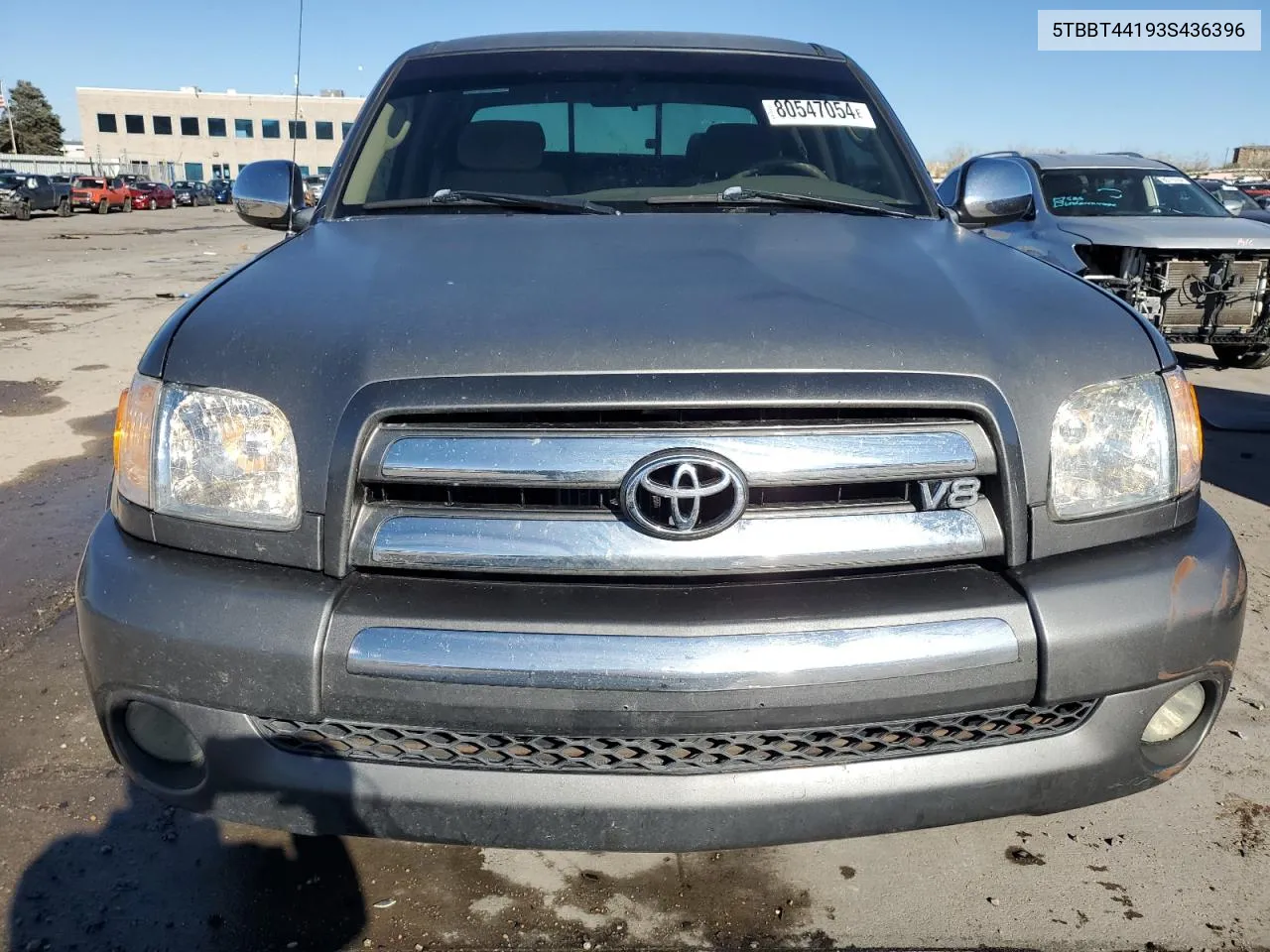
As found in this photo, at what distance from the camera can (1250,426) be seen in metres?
6.42

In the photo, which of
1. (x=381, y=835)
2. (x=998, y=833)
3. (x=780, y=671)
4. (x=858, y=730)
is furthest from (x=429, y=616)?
(x=998, y=833)

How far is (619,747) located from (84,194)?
43.5m

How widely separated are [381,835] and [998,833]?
1507 millimetres

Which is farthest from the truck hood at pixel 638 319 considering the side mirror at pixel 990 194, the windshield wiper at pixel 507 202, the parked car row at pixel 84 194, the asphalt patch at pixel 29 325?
the parked car row at pixel 84 194

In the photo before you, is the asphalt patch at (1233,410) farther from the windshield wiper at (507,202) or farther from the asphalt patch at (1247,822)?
the windshield wiper at (507,202)

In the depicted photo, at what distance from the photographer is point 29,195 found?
3297 cm

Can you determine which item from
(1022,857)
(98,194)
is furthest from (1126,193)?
(98,194)

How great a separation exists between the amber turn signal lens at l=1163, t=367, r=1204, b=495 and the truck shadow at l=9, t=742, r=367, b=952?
6.17 feet

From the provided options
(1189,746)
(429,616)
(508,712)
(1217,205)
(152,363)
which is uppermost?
(1217,205)

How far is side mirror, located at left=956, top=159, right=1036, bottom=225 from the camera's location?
10.0 ft

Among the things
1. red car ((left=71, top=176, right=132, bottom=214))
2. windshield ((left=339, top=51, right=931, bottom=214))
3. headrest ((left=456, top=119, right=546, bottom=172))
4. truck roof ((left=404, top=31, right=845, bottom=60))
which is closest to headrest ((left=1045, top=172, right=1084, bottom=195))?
truck roof ((left=404, top=31, right=845, bottom=60))

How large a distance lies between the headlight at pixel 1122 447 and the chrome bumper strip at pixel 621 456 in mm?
226

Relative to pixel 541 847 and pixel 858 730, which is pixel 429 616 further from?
pixel 858 730

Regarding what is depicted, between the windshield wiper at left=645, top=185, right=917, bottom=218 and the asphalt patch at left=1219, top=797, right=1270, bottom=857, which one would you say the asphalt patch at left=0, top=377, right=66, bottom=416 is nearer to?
the windshield wiper at left=645, top=185, right=917, bottom=218
